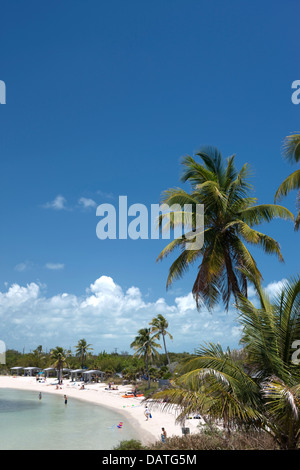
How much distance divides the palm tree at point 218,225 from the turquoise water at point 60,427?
15329mm

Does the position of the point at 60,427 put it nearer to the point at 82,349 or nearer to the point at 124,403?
the point at 124,403

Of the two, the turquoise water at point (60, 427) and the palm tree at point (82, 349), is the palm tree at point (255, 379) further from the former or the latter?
the palm tree at point (82, 349)

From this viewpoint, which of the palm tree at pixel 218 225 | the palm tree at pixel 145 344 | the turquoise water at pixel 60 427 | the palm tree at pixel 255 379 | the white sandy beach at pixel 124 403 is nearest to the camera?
Answer: the palm tree at pixel 255 379

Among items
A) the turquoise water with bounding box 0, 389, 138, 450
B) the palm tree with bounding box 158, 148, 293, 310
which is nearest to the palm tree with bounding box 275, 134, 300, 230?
the palm tree with bounding box 158, 148, 293, 310

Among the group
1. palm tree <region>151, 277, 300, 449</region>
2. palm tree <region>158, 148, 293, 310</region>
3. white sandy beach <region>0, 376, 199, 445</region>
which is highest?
palm tree <region>158, 148, 293, 310</region>

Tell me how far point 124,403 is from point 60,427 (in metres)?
14.2

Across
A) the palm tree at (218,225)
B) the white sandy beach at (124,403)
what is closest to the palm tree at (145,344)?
the white sandy beach at (124,403)

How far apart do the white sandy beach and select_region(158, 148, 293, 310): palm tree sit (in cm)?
456

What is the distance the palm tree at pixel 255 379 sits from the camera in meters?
6.63

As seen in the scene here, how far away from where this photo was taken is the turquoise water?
23.9 meters

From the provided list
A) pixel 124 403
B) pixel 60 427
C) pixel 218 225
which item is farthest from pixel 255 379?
pixel 124 403

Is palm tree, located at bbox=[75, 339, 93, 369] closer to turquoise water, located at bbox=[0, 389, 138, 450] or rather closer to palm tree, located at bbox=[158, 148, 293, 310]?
turquoise water, located at bbox=[0, 389, 138, 450]

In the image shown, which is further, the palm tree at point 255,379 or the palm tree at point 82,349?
the palm tree at point 82,349
